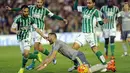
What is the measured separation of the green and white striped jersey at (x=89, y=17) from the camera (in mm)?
14109

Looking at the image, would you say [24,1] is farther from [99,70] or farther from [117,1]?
[99,70]

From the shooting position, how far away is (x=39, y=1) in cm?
1543

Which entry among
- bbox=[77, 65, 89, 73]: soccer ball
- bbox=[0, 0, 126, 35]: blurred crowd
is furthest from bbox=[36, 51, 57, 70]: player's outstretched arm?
bbox=[0, 0, 126, 35]: blurred crowd

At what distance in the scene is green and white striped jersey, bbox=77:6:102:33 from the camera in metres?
14.1

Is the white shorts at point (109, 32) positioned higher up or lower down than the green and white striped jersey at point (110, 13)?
lower down

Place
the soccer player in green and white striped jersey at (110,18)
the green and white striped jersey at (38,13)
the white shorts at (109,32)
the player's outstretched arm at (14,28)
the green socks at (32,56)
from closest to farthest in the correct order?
the player's outstretched arm at (14,28)
the green socks at (32,56)
the green and white striped jersey at (38,13)
the soccer player in green and white striped jersey at (110,18)
the white shorts at (109,32)

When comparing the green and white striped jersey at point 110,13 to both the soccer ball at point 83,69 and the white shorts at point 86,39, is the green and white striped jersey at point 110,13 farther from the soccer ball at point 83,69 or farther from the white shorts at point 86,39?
the soccer ball at point 83,69

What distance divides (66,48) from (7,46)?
1547 cm

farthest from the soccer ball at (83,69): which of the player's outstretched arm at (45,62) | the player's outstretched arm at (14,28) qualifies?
the player's outstretched arm at (14,28)

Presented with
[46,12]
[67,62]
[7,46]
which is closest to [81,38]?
[46,12]

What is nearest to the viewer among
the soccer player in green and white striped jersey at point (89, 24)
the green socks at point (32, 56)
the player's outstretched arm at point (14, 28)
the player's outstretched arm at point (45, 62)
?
the player's outstretched arm at point (45, 62)

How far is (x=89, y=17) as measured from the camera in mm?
14219

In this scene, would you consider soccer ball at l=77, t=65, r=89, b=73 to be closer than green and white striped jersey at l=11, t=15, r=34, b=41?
Yes

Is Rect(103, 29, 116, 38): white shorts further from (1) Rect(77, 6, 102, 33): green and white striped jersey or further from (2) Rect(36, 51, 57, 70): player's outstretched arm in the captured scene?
(2) Rect(36, 51, 57, 70): player's outstretched arm
